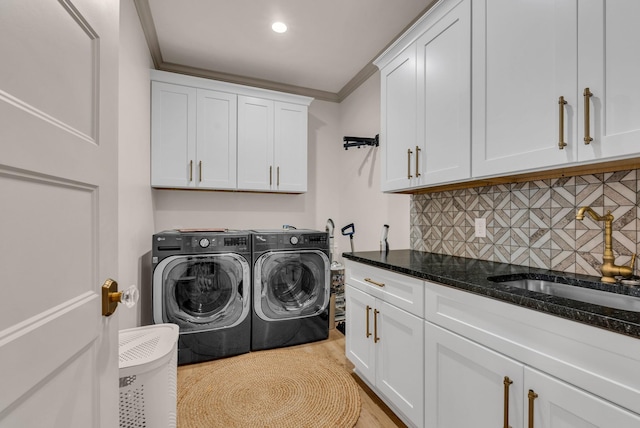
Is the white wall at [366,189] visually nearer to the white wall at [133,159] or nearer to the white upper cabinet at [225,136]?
the white upper cabinet at [225,136]

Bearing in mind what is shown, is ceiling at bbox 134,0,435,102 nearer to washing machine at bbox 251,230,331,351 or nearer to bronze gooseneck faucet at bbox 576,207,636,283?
washing machine at bbox 251,230,331,351

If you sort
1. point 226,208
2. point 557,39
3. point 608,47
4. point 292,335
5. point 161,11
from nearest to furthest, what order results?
point 608,47, point 557,39, point 161,11, point 292,335, point 226,208

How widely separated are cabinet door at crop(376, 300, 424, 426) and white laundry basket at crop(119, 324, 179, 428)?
1117 mm

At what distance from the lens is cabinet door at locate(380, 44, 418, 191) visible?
1892 mm

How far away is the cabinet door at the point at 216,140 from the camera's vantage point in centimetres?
276

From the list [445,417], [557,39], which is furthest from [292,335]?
[557,39]

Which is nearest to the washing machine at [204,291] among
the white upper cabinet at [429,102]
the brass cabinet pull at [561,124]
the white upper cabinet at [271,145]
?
the white upper cabinet at [271,145]

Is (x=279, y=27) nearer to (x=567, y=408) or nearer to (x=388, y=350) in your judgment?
(x=388, y=350)

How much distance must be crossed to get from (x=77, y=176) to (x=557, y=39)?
1.62 meters

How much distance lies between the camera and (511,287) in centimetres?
110

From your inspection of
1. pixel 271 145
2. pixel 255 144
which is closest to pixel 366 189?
pixel 271 145

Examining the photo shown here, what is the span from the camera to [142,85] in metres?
2.29

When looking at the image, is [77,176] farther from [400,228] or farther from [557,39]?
[400,228]

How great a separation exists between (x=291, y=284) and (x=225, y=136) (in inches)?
61.0
